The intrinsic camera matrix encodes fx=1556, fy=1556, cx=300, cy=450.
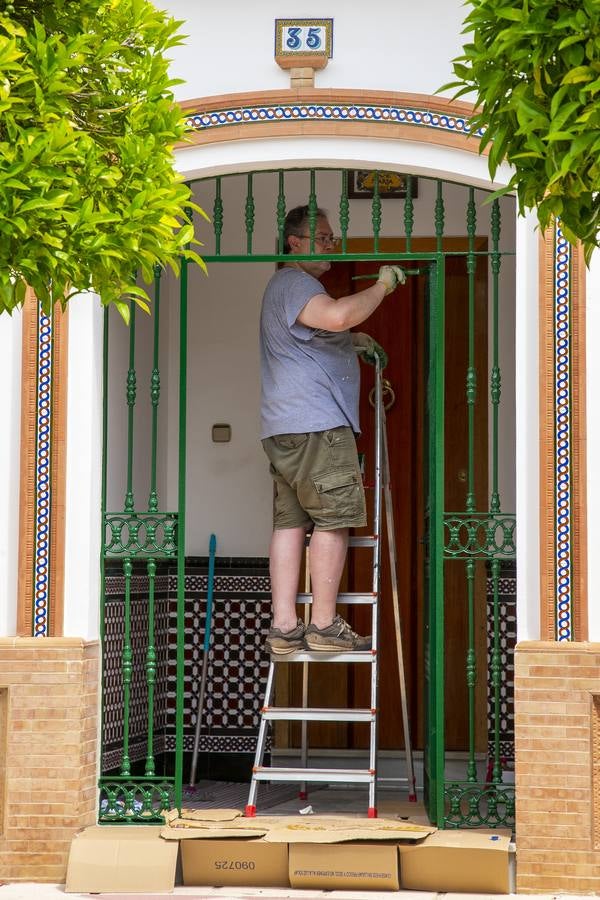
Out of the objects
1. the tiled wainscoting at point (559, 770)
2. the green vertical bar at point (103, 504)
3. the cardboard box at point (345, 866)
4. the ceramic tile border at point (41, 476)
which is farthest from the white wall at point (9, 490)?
the tiled wainscoting at point (559, 770)

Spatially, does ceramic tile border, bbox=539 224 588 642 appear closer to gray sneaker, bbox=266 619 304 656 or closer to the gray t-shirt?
the gray t-shirt

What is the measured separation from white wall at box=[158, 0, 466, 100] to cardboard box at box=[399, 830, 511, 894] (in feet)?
11.1

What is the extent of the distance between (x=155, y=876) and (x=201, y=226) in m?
3.88

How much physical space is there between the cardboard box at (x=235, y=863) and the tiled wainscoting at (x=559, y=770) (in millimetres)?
1048

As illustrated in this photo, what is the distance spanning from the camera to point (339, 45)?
7.18 m

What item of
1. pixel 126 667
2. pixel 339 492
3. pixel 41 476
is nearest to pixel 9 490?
pixel 41 476

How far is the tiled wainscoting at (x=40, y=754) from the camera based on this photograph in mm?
6902

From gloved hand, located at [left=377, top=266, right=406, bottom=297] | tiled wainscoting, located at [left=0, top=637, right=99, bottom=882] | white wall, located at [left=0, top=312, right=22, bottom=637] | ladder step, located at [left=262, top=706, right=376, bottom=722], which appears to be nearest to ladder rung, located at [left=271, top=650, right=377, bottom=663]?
ladder step, located at [left=262, top=706, right=376, bottom=722]

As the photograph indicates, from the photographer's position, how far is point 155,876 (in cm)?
668

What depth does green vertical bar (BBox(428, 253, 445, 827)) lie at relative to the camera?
7168 millimetres

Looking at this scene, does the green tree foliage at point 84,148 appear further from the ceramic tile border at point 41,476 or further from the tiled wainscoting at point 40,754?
the tiled wainscoting at point 40,754

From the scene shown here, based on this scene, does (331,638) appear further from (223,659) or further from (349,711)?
(223,659)

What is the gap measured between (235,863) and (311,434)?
205cm

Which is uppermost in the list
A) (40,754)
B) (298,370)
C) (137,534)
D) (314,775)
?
(298,370)
